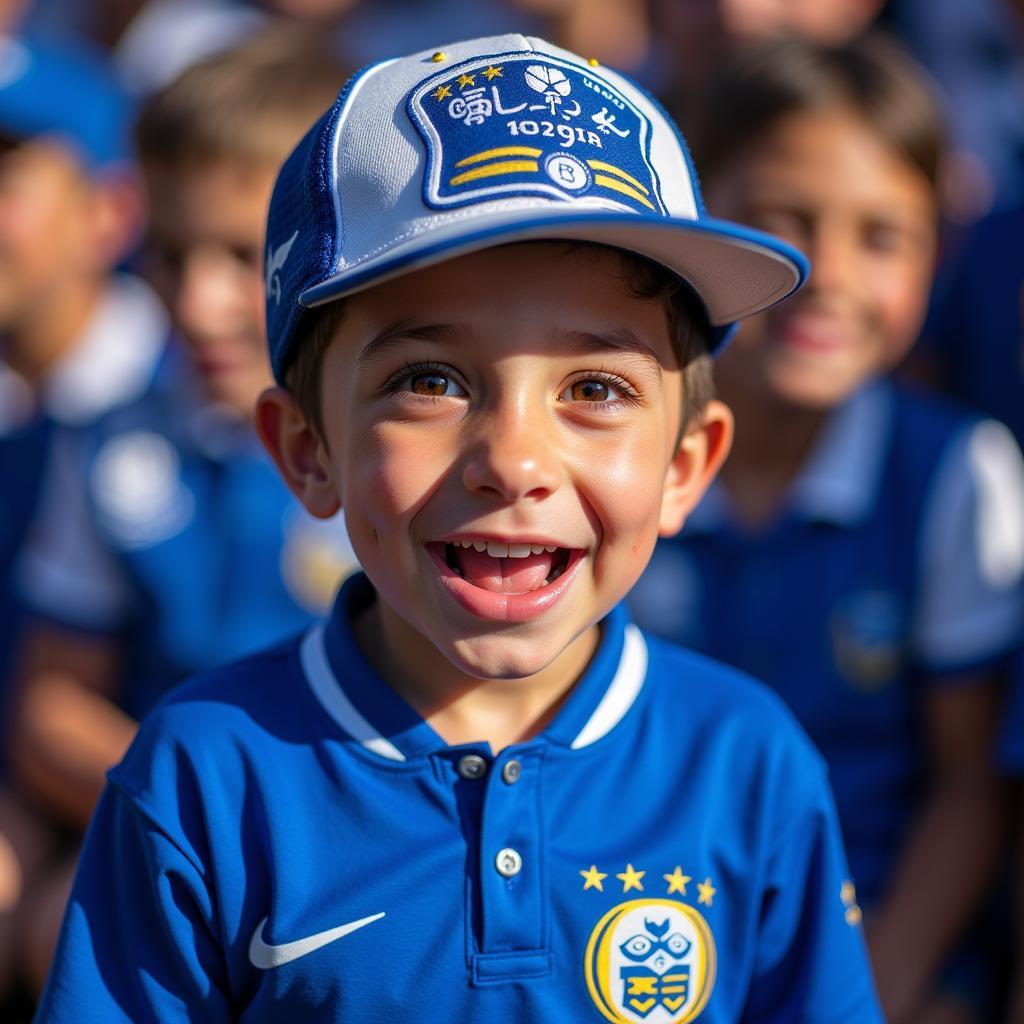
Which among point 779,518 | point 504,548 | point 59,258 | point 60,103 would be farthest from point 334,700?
point 60,103

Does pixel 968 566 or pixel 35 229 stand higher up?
pixel 35 229

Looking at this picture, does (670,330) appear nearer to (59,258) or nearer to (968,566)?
(968,566)

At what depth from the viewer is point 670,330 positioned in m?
1.37

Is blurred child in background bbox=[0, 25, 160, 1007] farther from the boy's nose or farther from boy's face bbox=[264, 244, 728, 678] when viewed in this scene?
the boy's nose

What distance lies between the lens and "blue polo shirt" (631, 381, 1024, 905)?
87.0 inches

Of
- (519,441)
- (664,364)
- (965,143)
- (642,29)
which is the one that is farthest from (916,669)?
(642,29)

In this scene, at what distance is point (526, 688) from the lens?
1500 millimetres

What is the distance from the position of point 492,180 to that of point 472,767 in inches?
22.6

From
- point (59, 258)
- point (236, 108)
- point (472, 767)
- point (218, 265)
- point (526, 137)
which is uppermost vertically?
point (236, 108)

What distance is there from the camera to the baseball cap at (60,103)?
10.5 ft

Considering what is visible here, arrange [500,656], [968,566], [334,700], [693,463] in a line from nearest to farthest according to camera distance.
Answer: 1. [500,656]
2. [334,700]
3. [693,463]
4. [968,566]

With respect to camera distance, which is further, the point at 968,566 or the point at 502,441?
the point at 968,566

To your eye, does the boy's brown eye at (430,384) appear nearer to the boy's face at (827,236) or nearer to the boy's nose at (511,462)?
the boy's nose at (511,462)

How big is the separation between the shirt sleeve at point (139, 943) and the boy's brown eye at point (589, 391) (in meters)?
0.58
